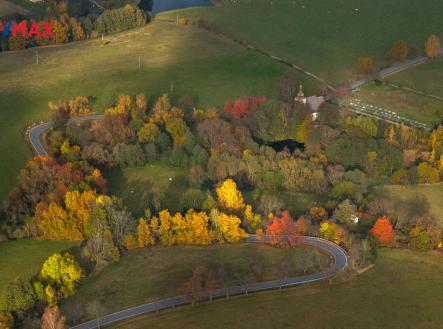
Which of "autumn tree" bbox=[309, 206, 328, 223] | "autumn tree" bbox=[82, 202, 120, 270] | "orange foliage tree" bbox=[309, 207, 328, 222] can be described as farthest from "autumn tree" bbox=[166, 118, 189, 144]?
"autumn tree" bbox=[82, 202, 120, 270]

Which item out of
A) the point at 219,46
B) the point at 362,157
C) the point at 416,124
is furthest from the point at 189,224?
the point at 219,46

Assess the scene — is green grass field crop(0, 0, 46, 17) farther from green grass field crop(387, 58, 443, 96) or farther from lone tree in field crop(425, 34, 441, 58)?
lone tree in field crop(425, 34, 441, 58)

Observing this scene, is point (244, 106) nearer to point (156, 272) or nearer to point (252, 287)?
point (156, 272)

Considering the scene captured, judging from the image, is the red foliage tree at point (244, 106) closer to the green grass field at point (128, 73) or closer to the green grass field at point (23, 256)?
the green grass field at point (128, 73)

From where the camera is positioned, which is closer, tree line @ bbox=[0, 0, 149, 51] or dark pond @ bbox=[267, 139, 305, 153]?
dark pond @ bbox=[267, 139, 305, 153]

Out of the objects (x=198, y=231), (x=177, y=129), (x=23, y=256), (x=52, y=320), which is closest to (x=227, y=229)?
(x=198, y=231)

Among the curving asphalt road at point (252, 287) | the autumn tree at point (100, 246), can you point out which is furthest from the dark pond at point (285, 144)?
the autumn tree at point (100, 246)
